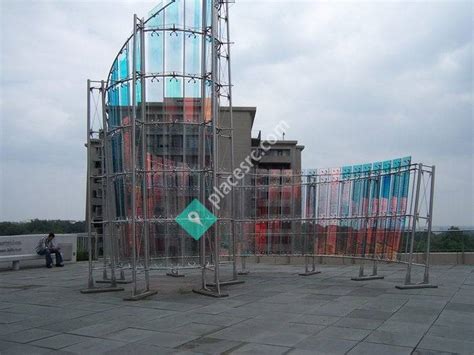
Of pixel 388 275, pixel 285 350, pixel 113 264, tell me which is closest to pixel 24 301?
pixel 113 264

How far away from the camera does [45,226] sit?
29.0 metres

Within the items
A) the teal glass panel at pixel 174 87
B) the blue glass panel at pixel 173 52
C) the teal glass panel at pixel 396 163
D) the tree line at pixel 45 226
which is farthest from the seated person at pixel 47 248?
the teal glass panel at pixel 396 163

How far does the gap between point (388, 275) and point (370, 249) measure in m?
1.93

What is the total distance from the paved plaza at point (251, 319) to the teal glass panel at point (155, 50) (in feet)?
18.1

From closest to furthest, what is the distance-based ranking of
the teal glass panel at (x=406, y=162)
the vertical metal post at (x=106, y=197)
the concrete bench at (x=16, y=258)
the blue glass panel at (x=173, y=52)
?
the blue glass panel at (x=173, y=52)
the teal glass panel at (x=406, y=162)
the vertical metal post at (x=106, y=197)
the concrete bench at (x=16, y=258)

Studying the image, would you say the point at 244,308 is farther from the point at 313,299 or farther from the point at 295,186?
the point at 295,186

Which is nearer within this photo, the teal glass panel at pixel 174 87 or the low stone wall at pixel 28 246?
the teal glass panel at pixel 174 87

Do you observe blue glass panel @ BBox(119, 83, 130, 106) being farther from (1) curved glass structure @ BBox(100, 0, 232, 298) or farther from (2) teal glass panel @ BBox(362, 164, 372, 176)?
(2) teal glass panel @ BBox(362, 164, 372, 176)

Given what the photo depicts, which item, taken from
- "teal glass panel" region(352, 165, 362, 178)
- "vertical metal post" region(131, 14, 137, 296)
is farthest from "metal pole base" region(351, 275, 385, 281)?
"vertical metal post" region(131, 14, 137, 296)

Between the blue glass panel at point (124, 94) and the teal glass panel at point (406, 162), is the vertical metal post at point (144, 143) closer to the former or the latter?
the blue glass panel at point (124, 94)

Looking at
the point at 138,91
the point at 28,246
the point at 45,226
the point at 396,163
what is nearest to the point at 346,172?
the point at 396,163

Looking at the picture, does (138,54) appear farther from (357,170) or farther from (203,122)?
(357,170)

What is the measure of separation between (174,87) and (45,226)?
19.2 m

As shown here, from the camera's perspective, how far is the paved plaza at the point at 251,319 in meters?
7.24
